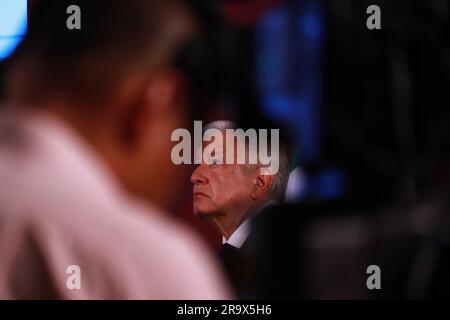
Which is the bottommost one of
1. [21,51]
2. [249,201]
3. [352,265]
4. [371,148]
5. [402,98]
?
[352,265]

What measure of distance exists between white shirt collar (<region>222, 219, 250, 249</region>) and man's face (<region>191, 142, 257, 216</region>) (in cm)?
4

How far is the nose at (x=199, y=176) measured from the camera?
1.84 meters

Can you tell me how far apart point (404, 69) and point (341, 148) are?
24cm

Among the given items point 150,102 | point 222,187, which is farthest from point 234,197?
point 150,102

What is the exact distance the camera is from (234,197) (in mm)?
1854

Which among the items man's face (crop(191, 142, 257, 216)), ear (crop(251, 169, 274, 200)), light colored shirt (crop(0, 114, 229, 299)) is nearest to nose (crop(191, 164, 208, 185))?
man's face (crop(191, 142, 257, 216))

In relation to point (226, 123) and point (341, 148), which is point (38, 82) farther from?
point (341, 148)

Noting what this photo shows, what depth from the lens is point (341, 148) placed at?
1874 mm

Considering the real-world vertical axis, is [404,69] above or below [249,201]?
above

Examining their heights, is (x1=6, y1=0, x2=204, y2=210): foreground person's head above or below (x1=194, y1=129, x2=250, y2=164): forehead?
above

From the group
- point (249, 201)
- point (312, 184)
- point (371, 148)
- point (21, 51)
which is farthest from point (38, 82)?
point (371, 148)

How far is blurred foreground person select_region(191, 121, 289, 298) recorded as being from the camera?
72.3 inches

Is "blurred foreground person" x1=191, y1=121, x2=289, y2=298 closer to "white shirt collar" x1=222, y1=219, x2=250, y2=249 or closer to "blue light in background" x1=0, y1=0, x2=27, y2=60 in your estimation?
"white shirt collar" x1=222, y1=219, x2=250, y2=249

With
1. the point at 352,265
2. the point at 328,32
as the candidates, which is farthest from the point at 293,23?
the point at 352,265
